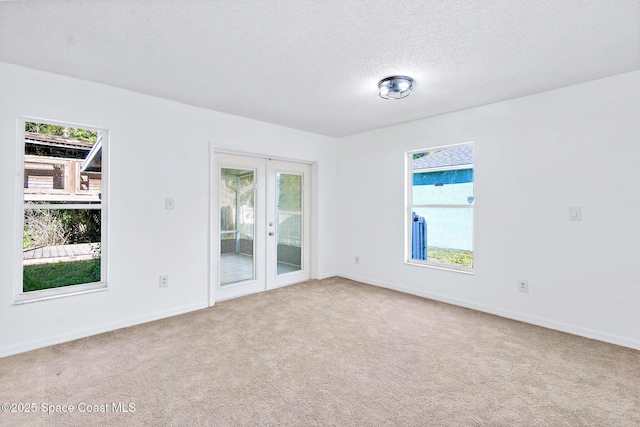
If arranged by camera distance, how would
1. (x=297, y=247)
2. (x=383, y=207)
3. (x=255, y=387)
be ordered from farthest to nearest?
(x=297, y=247) → (x=383, y=207) → (x=255, y=387)

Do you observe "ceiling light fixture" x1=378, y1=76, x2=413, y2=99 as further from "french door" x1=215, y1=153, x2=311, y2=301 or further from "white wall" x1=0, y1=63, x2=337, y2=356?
"french door" x1=215, y1=153, x2=311, y2=301

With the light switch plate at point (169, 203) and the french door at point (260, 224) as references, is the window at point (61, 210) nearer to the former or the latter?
the light switch plate at point (169, 203)

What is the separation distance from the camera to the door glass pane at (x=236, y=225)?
13.7ft

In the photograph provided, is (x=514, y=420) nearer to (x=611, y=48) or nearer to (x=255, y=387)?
(x=255, y=387)

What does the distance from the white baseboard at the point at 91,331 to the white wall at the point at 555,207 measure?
3045 mm

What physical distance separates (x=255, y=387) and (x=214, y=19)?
248 cm

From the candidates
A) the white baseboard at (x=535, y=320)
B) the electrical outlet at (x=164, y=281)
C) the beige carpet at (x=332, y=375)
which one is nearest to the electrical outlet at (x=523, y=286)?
the white baseboard at (x=535, y=320)

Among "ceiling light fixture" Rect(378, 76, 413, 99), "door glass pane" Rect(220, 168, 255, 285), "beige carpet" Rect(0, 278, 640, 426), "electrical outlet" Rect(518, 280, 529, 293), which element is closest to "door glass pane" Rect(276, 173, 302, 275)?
"door glass pane" Rect(220, 168, 255, 285)

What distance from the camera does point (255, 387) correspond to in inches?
84.0

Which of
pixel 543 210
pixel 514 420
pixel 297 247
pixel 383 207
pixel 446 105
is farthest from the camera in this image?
pixel 297 247

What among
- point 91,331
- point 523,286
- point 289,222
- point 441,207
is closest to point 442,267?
point 441,207

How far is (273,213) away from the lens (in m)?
4.68

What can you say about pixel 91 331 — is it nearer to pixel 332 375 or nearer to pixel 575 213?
pixel 332 375

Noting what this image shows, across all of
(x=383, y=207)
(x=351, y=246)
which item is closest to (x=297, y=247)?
(x=351, y=246)
